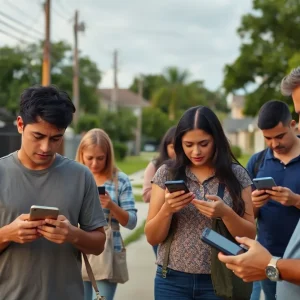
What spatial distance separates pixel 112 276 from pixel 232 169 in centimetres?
162

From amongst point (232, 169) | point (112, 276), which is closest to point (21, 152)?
point (232, 169)

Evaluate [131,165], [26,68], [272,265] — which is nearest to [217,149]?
[272,265]

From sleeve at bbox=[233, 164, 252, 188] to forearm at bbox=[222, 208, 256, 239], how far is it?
235 millimetres

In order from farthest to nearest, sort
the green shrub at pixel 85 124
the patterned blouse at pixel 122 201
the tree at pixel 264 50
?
1. the green shrub at pixel 85 124
2. the tree at pixel 264 50
3. the patterned blouse at pixel 122 201

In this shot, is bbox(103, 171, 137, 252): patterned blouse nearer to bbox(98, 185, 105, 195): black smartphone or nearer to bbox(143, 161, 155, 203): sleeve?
bbox(98, 185, 105, 195): black smartphone

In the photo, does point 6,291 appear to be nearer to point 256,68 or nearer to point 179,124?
point 179,124

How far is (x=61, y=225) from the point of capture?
2848 millimetres

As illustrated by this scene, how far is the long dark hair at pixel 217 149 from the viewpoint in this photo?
3618 millimetres

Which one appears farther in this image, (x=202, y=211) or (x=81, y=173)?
(x=202, y=211)

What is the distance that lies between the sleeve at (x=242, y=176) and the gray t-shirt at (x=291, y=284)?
104cm

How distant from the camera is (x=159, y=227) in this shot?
3568 millimetres

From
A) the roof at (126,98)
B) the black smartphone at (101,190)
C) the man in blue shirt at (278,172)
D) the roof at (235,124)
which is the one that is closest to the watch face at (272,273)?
the man in blue shirt at (278,172)

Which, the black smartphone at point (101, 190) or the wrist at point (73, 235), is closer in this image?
the wrist at point (73, 235)

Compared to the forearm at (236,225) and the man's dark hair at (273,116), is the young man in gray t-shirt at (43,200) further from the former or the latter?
the man's dark hair at (273,116)
